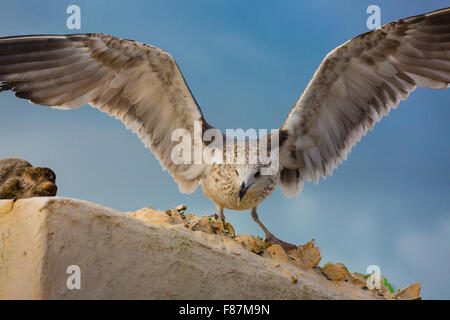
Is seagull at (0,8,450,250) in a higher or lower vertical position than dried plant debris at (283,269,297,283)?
higher

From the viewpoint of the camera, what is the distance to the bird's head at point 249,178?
14.7 feet

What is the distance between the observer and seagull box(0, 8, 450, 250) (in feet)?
15.3

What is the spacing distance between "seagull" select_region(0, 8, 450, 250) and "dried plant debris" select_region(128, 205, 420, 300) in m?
0.53

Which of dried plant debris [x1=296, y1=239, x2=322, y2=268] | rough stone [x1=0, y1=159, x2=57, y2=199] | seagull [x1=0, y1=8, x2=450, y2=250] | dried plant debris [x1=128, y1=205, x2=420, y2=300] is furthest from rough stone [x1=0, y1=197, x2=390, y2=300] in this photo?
seagull [x1=0, y1=8, x2=450, y2=250]

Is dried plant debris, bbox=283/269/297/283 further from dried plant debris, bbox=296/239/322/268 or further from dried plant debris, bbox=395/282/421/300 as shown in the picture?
dried plant debris, bbox=395/282/421/300

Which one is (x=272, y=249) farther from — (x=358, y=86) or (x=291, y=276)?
(x=358, y=86)

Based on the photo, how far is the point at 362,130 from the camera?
534cm

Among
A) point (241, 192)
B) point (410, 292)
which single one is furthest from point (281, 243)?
point (410, 292)

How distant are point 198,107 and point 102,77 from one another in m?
1.06

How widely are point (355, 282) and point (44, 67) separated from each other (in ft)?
→ 12.2

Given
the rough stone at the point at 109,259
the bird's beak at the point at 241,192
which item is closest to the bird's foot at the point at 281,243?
the bird's beak at the point at 241,192

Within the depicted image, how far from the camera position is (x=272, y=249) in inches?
157
